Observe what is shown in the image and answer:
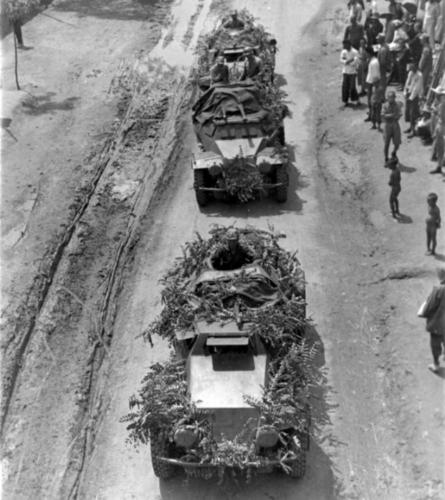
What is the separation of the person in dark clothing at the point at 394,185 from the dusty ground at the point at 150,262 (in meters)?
0.23

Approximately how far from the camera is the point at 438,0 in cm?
2144

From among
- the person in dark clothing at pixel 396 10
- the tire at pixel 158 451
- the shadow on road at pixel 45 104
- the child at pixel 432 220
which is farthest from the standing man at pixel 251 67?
the tire at pixel 158 451

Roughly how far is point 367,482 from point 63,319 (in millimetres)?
5550

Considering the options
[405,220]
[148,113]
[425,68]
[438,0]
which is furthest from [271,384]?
[438,0]

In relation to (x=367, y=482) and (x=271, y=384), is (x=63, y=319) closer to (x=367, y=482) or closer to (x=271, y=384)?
(x=271, y=384)

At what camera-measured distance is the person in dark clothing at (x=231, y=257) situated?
12445 millimetres

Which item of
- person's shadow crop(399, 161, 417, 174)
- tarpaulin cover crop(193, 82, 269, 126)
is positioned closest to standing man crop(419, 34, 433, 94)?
person's shadow crop(399, 161, 417, 174)

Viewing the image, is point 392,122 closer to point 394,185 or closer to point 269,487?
point 394,185

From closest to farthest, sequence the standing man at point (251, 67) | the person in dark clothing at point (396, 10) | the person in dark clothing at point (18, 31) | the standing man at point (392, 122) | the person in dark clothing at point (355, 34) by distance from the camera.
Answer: the standing man at point (392, 122) < the standing man at point (251, 67) < the person in dark clothing at point (355, 34) < the person in dark clothing at point (396, 10) < the person in dark clothing at point (18, 31)

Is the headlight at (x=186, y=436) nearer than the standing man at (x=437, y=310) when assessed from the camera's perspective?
Yes

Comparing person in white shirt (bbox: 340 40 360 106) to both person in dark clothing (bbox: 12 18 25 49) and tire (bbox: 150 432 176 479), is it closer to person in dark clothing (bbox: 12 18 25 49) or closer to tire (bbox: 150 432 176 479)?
person in dark clothing (bbox: 12 18 25 49)

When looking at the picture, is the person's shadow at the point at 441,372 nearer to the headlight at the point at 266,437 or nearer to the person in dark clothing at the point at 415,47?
the headlight at the point at 266,437

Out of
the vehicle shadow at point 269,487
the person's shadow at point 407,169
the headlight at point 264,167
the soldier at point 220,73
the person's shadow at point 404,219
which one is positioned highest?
the soldier at point 220,73

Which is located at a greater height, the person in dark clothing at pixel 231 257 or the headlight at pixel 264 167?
the person in dark clothing at pixel 231 257
